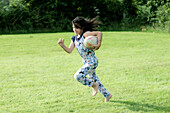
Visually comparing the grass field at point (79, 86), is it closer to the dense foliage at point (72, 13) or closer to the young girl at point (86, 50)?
the young girl at point (86, 50)

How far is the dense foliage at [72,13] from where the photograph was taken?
22328mm

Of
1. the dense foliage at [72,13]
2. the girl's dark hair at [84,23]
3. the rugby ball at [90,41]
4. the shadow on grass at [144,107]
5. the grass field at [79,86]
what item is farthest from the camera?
the dense foliage at [72,13]

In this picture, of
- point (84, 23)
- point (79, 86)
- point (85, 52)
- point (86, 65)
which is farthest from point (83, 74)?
point (79, 86)

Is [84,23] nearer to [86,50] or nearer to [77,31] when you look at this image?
[77,31]

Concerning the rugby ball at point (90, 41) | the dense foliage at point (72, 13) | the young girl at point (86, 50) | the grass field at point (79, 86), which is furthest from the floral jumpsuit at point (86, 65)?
the dense foliage at point (72, 13)

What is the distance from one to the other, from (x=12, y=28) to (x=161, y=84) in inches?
730

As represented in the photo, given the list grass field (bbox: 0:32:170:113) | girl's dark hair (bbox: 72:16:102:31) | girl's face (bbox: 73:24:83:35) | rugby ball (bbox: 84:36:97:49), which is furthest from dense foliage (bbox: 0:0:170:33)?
rugby ball (bbox: 84:36:97:49)

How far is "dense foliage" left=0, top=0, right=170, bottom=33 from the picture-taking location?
22328 millimetres

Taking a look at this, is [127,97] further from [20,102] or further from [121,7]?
[121,7]

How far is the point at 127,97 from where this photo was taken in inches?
203

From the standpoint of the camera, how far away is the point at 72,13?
24.7 metres

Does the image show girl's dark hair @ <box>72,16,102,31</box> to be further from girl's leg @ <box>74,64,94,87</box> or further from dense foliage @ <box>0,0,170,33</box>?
dense foliage @ <box>0,0,170,33</box>

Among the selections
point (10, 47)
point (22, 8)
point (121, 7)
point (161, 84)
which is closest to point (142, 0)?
point (121, 7)

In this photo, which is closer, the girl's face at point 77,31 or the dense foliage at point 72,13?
the girl's face at point 77,31
